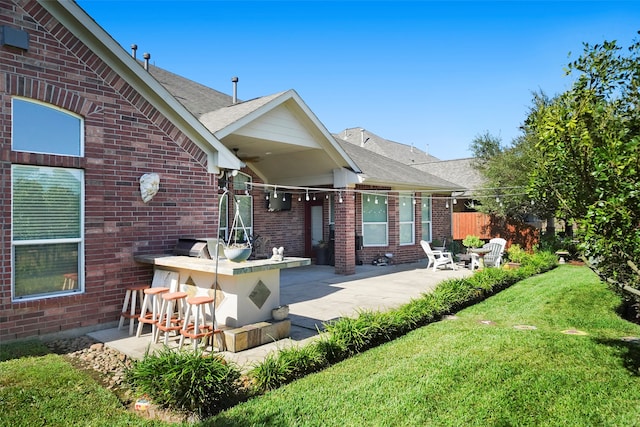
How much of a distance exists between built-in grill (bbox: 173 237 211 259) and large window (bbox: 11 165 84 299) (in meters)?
1.50

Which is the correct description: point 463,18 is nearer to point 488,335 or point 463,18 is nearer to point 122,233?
point 488,335

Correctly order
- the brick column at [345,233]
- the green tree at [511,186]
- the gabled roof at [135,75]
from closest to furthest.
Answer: the gabled roof at [135,75], the brick column at [345,233], the green tree at [511,186]

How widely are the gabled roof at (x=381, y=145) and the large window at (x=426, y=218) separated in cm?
1464

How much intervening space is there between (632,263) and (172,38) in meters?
11.3

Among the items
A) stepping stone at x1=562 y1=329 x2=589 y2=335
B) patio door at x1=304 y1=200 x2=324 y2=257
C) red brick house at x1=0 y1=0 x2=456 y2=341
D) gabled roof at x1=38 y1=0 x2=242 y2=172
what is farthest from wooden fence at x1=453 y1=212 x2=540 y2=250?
gabled roof at x1=38 y1=0 x2=242 y2=172

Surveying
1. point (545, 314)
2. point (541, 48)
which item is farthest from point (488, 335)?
point (541, 48)

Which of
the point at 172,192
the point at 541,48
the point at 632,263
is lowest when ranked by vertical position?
the point at 632,263

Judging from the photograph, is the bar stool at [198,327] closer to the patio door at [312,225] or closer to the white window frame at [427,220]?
the patio door at [312,225]

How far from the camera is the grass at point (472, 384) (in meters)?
3.71

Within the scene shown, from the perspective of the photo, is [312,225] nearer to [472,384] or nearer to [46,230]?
[46,230]

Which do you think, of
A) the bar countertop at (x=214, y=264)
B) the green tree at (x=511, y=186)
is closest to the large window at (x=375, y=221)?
the green tree at (x=511, y=186)

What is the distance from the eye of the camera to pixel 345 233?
1211cm

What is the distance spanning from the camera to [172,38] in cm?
1102

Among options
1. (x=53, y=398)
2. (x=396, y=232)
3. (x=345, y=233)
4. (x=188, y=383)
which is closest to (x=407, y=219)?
(x=396, y=232)
